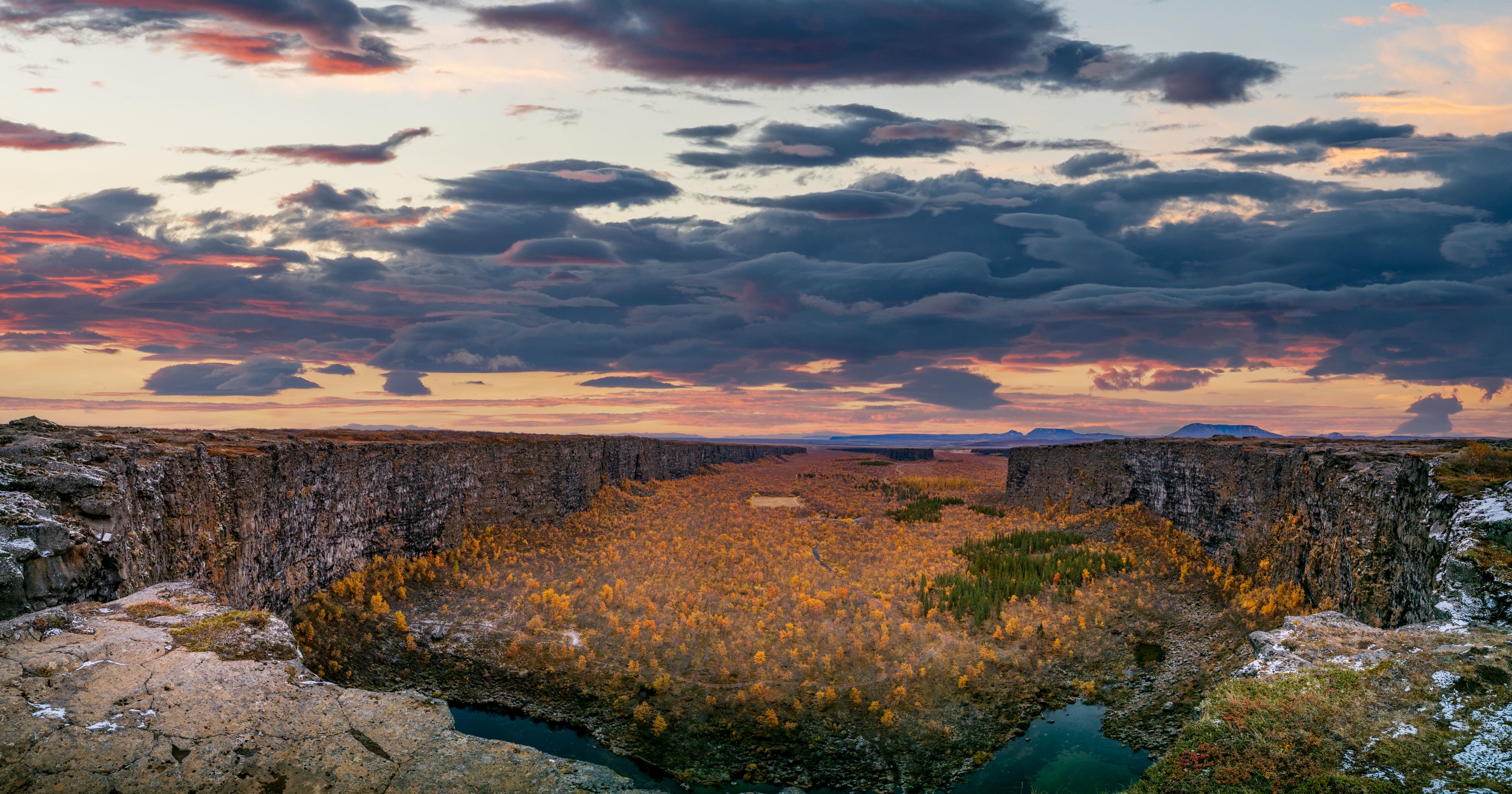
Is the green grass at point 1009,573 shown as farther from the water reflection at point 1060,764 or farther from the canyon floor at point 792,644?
the water reflection at point 1060,764

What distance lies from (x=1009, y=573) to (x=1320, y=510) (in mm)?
7977

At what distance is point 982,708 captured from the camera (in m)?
13.0

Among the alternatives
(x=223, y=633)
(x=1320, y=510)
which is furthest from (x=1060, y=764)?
(x=223, y=633)

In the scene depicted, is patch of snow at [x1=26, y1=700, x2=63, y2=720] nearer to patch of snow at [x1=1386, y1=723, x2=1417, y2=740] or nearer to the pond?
the pond

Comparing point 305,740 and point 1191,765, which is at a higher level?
point 305,740

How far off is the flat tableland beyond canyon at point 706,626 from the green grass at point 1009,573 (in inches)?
5.6

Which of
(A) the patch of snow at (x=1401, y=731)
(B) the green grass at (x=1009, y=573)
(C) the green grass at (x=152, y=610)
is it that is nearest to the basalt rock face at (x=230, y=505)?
(C) the green grass at (x=152, y=610)

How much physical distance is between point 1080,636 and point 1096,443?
64.6ft

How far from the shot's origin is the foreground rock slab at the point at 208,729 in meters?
5.87

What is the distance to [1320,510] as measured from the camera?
14.6 metres

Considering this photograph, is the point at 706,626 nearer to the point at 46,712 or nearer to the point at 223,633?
the point at 223,633

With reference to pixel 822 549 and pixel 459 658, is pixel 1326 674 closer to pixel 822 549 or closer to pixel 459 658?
pixel 459 658

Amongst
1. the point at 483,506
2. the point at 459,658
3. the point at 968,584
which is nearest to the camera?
the point at 459,658

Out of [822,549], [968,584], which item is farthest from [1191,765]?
[822,549]
